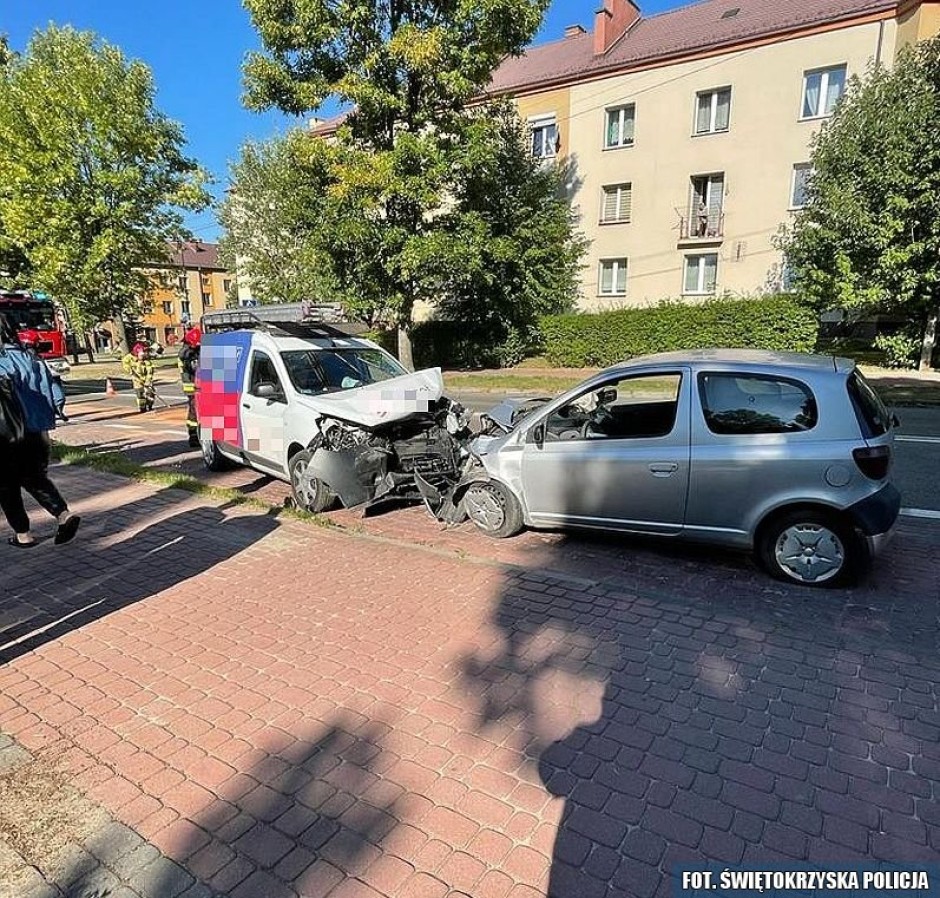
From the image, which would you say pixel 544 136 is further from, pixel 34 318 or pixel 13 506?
pixel 13 506

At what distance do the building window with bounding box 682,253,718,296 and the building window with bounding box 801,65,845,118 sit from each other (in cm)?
562

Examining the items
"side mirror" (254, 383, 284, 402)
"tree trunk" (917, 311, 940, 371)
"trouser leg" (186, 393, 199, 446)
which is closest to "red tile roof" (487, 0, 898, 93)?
"tree trunk" (917, 311, 940, 371)

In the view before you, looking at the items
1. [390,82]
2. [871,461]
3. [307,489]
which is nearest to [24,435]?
[307,489]

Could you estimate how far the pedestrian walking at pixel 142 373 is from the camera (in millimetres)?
14547

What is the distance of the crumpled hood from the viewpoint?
595 cm

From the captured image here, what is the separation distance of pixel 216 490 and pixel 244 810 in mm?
5109

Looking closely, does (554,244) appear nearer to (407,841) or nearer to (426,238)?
(426,238)

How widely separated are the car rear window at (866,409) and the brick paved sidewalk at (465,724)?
1.08 meters

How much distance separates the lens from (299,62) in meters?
17.2

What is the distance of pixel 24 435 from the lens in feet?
15.1

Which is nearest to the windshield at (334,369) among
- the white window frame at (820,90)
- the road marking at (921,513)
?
the road marking at (921,513)

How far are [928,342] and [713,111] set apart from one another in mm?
12979

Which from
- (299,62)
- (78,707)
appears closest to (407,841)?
(78,707)

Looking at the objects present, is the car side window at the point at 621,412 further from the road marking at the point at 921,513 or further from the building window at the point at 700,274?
the building window at the point at 700,274
